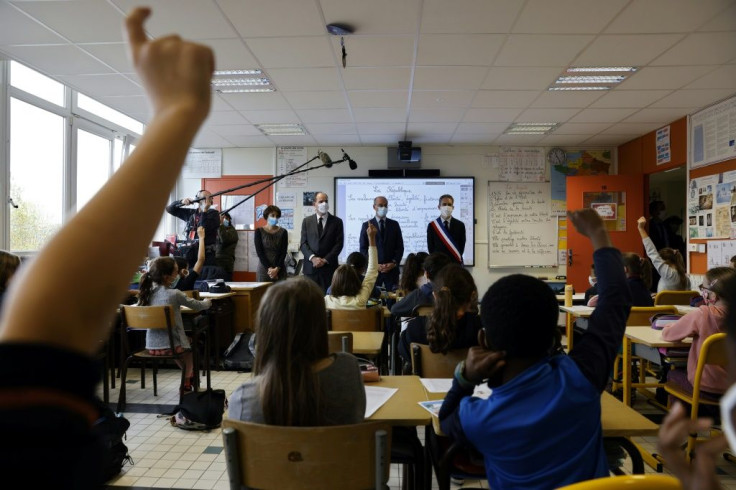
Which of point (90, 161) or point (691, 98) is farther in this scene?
point (90, 161)

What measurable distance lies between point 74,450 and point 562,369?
110 centimetres

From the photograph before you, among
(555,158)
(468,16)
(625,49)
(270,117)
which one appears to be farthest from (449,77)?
(555,158)

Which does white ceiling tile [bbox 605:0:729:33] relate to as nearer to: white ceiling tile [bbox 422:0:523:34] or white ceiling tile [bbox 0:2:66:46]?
white ceiling tile [bbox 422:0:523:34]

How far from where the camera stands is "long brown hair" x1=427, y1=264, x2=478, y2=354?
209 centimetres

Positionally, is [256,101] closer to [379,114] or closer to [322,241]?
[379,114]

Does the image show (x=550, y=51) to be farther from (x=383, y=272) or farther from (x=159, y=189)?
(x=159, y=189)

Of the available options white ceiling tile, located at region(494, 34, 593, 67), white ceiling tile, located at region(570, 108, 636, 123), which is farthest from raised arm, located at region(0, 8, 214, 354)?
white ceiling tile, located at region(570, 108, 636, 123)

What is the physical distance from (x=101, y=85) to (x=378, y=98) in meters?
2.83

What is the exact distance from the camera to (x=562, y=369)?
3.74 feet

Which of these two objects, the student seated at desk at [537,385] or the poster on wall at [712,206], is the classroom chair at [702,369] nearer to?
the student seated at desk at [537,385]

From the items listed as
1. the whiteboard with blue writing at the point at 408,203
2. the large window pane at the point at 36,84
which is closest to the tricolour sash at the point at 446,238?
the whiteboard with blue writing at the point at 408,203

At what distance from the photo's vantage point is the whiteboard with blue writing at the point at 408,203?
291 inches

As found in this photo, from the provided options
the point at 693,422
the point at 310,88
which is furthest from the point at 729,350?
the point at 310,88

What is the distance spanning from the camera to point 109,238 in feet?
0.87
